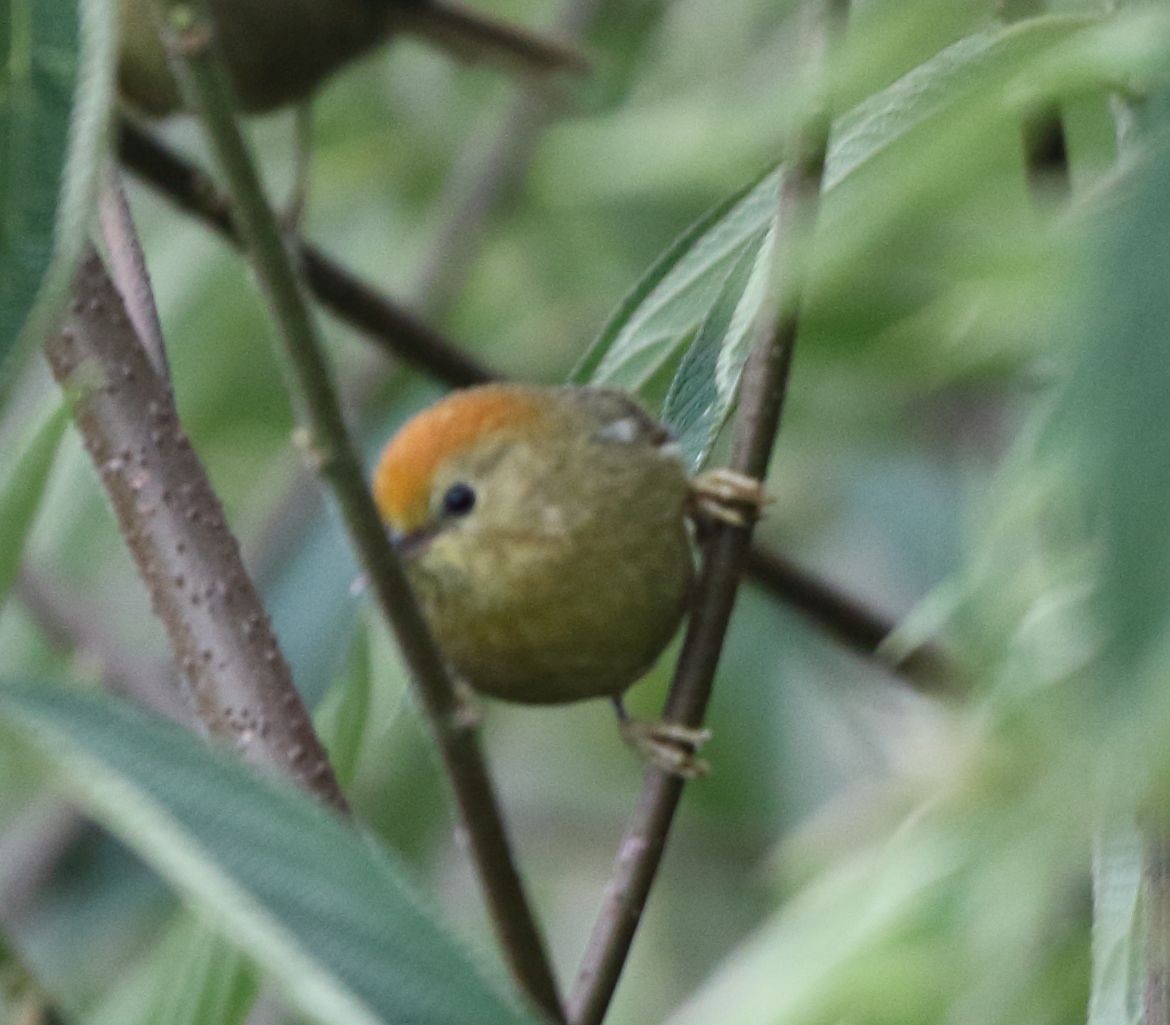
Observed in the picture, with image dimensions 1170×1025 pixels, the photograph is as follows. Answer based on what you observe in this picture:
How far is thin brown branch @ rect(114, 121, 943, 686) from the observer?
2.73 metres

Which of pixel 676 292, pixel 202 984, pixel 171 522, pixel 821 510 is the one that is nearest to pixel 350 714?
pixel 171 522

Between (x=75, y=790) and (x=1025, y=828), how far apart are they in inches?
20.2

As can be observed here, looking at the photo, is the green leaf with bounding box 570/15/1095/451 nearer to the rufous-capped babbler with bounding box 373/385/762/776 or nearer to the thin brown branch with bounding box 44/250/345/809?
the rufous-capped babbler with bounding box 373/385/762/776

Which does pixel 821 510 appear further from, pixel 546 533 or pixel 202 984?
pixel 202 984

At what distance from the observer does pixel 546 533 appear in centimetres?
222

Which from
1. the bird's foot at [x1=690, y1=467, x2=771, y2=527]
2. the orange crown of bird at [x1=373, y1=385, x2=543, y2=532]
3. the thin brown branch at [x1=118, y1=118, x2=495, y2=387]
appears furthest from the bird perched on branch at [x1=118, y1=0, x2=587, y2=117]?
the bird's foot at [x1=690, y1=467, x2=771, y2=527]

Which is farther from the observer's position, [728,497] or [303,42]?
[303,42]

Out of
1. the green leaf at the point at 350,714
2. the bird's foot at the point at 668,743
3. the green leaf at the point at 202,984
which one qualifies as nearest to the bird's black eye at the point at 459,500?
the bird's foot at the point at 668,743

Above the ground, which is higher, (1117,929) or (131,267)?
(131,267)

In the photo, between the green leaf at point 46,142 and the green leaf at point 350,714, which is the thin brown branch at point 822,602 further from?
the green leaf at point 46,142

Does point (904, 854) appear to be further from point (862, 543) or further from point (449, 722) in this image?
point (862, 543)

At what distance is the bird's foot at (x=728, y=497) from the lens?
148 centimetres

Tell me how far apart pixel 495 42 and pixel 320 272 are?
1.36m

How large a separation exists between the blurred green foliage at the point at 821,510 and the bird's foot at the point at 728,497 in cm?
11
